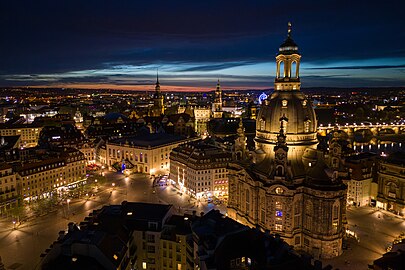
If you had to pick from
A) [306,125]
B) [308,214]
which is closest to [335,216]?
[308,214]

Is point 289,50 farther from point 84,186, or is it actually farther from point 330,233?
point 84,186

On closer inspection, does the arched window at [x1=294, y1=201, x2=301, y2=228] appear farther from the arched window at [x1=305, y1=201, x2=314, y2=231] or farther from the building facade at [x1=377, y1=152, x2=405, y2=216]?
the building facade at [x1=377, y1=152, x2=405, y2=216]

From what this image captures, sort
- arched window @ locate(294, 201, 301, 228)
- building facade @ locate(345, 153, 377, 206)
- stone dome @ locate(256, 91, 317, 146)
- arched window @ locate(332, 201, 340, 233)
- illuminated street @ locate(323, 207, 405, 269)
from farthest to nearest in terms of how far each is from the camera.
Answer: building facade @ locate(345, 153, 377, 206), stone dome @ locate(256, 91, 317, 146), arched window @ locate(294, 201, 301, 228), arched window @ locate(332, 201, 340, 233), illuminated street @ locate(323, 207, 405, 269)

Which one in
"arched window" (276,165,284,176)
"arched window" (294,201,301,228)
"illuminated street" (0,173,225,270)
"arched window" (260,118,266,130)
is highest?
"arched window" (260,118,266,130)

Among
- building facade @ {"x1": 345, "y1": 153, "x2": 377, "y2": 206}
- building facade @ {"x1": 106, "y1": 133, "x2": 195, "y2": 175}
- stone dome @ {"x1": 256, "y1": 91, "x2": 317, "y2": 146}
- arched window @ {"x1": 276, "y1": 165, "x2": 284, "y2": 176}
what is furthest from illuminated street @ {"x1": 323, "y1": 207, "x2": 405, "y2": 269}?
building facade @ {"x1": 106, "y1": 133, "x2": 195, "y2": 175}

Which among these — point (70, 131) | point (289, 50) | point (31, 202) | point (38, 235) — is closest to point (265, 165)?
point (289, 50)

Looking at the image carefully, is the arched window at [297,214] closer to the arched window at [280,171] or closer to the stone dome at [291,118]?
the arched window at [280,171]

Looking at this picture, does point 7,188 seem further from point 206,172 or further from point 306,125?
point 306,125

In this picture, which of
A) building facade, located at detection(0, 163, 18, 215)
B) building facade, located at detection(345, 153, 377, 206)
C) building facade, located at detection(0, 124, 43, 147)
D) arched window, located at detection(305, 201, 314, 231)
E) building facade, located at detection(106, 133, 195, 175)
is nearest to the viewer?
arched window, located at detection(305, 201, 314, 231)

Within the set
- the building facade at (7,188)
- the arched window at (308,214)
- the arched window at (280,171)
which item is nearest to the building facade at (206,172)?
the arched window at (280,171)
